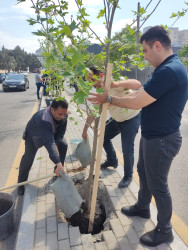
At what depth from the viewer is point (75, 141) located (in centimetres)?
438

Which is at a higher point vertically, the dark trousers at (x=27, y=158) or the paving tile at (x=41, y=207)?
the dark trousers at (x=27, y=158)

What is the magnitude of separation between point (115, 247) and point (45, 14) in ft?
7.43

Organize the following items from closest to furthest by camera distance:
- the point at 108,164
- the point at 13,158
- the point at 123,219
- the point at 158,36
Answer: the point at 158,36 → the point at 123,219 → the point at 108,164 → the point at 13,158

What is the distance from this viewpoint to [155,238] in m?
2.21

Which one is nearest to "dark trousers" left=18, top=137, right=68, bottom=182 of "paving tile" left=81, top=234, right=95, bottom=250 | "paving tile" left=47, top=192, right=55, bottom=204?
"paving tile" left=47, top=192, right=55, bottom=204

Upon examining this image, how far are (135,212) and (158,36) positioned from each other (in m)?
1.98

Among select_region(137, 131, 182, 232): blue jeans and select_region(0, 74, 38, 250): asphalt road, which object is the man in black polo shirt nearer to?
select_region(137, 131, 182, 232): blue jeans

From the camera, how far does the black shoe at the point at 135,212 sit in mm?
2615

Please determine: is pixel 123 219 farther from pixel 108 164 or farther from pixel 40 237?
pixel 108 164

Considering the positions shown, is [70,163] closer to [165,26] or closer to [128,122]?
[128,122]

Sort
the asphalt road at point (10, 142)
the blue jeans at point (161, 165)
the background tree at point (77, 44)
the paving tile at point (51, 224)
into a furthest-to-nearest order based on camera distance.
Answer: the asphalt road at point (10, 142)
the paving tile at point (51, 224)
the blue jeans at point (161, 165)
the background tree at point (77, 44)

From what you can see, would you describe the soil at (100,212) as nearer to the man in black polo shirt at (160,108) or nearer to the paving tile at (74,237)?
the paving tile at (74,237)

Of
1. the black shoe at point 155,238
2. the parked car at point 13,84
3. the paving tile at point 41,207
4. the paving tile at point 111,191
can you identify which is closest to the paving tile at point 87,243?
the black shoe at point 155,238

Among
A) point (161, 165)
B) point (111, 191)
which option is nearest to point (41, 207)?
point (111, 191)
